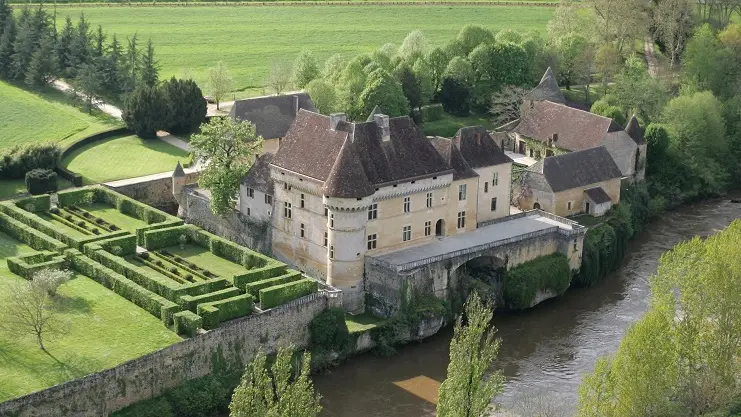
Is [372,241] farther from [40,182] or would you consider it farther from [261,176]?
[40,182]

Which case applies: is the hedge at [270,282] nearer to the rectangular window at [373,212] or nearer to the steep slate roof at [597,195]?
the rectangular window at [373,212]

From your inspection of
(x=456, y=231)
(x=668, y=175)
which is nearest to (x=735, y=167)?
(x=668, y=175)

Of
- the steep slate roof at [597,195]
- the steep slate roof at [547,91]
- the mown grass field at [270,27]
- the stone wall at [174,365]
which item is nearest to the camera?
the stone wall at [174,365]

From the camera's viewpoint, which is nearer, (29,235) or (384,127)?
(384,127)

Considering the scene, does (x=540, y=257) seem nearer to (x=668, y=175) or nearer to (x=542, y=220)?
(x=542, y=220)

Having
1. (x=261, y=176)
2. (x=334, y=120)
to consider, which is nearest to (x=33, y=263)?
(x=261, y=176)

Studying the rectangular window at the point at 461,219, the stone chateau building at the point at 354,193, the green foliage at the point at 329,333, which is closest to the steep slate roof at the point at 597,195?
the stone chateau building at the point at 354,193
